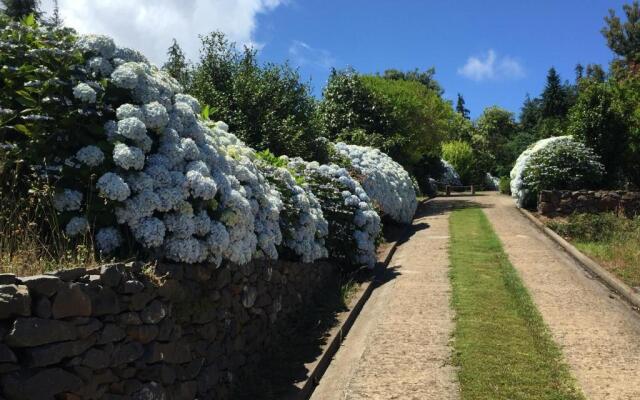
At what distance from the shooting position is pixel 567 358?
716cm

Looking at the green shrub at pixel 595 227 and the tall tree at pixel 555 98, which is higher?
the tall tree at pixel 555 98

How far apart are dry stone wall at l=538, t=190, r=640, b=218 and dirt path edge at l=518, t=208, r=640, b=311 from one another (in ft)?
5.36

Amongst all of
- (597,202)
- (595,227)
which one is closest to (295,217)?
(595,227)

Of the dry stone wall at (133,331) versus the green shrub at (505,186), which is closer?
the dry stone wall at (133,331)

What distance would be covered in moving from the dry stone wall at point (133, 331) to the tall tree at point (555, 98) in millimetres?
50024

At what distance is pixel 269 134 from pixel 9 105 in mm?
8576

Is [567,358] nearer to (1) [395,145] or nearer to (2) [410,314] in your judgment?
(2) [410,314]

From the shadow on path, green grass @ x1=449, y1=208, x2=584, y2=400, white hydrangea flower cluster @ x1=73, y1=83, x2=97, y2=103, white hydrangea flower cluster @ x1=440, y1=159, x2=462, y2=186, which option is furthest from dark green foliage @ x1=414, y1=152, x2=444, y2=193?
white hydrangea flower cluster @ x1=73, y1=83, x2=97, y2=103

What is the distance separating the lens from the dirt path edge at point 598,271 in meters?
10.1

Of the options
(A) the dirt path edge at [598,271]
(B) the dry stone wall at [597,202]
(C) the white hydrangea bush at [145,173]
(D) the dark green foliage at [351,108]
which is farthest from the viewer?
(D) the dark green foliage at [351,108]

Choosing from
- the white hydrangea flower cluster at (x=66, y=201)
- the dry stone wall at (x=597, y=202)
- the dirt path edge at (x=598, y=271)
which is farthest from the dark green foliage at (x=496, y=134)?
the white hydrangea flower cluster at (x=66, y=201)

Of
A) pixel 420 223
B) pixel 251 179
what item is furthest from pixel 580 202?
pixel 251 179

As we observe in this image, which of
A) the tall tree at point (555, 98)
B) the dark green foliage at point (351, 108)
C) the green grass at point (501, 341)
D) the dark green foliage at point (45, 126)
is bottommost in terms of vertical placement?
the green grass at point (501, 341)

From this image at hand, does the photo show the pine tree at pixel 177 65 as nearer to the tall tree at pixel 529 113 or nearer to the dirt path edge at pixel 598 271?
the dirt path edge at pixel 598 271
